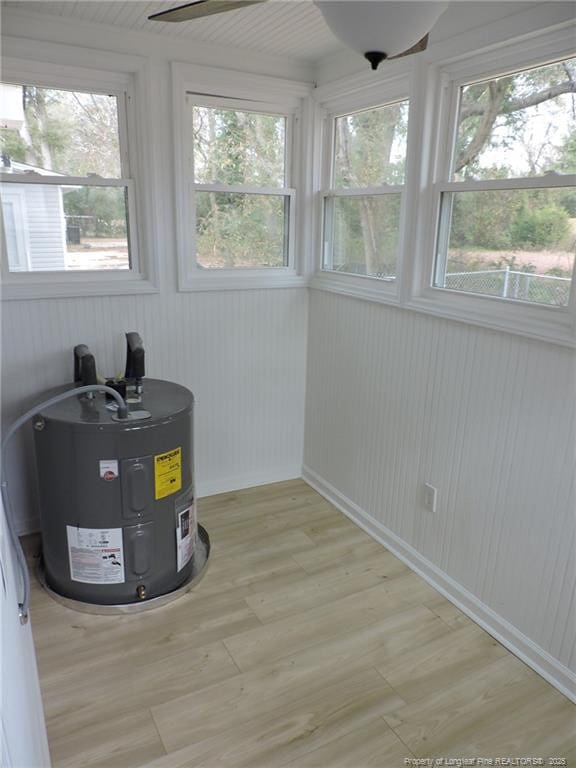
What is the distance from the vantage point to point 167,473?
2.14m

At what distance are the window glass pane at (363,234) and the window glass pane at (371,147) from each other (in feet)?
0.28

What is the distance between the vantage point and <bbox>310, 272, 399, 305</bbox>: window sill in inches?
99.2

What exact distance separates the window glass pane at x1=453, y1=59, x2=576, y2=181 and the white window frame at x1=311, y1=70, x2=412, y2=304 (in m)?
0.28

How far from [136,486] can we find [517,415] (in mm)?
1431

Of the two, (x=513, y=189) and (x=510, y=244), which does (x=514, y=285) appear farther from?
(x=513, y=189)

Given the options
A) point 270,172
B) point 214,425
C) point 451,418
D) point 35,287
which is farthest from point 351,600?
point 270,172

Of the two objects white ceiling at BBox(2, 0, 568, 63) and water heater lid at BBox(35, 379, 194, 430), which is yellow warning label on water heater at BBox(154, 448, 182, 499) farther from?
white ceiling at BBox(2, 0, 568, 63)

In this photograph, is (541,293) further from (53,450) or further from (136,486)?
(53,450)

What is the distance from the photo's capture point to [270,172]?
9.60 feet

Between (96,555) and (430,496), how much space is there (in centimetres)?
142

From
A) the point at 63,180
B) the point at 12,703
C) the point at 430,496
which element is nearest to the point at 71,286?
the point at 63,180

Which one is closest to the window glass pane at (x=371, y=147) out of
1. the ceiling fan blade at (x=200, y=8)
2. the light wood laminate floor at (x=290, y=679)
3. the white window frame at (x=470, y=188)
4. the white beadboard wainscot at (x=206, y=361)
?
the white window frame at (x=470, y=188)

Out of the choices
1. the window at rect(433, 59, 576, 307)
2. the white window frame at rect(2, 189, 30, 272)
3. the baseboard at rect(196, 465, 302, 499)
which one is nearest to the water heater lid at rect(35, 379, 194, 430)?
the white window frame at rect(2, 189, 30, 272)

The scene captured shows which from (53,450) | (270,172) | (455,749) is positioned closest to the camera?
(455,749)
